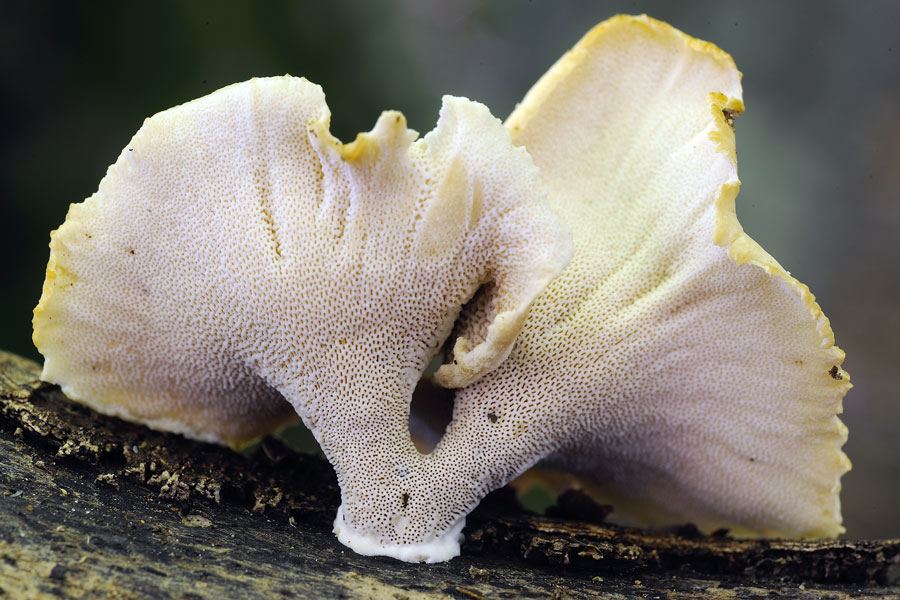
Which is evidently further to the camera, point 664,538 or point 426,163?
point 664,538

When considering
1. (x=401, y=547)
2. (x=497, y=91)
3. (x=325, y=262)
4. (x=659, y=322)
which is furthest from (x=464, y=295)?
(x=497, y=91)

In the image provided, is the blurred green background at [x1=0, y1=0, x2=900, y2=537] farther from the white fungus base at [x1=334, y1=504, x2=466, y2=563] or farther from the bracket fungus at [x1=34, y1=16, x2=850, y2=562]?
the white fungus base at [x1=334, y1=504, x2=466, y2=563]

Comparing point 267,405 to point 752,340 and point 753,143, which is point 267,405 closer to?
point 752,340

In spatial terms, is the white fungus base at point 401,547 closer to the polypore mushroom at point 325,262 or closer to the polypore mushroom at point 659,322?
the polypore mushroom at point 325,262

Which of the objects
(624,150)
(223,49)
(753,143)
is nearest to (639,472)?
(624,150)

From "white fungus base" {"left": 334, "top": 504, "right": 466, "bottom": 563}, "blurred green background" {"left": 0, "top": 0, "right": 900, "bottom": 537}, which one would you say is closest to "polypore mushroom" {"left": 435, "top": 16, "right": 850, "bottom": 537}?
"white fungus base" {"left": 334, "top": 504, "right": 466, "bottom": 563}

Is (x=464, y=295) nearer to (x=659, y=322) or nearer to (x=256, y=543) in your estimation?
(x=659, y=322)

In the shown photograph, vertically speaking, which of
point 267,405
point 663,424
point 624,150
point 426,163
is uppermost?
point 624,150
